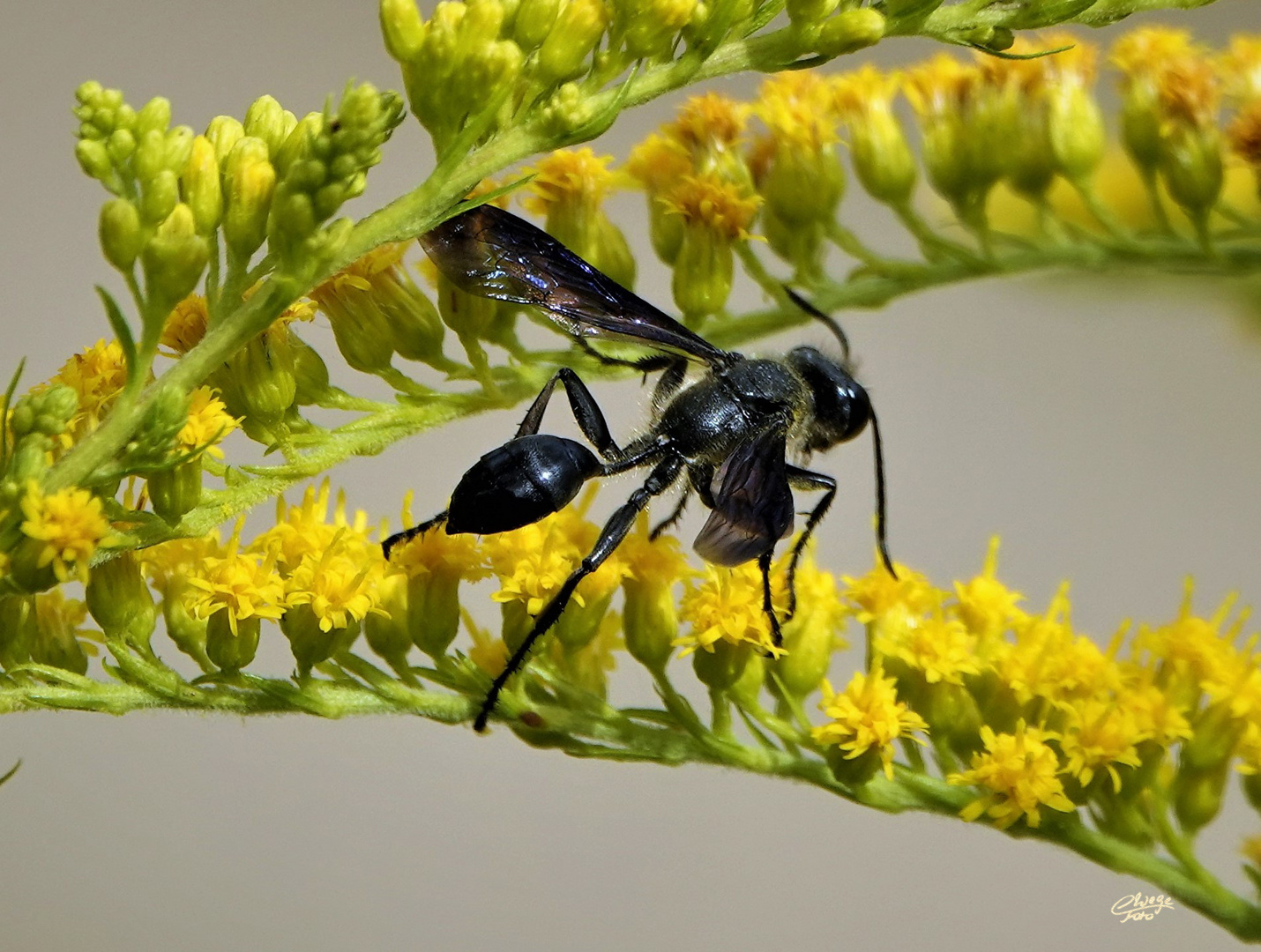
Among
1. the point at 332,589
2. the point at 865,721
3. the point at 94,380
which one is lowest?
the point at 865,721

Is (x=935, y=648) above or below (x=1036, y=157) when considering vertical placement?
below

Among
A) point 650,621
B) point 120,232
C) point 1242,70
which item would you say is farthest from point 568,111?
point 1242,70

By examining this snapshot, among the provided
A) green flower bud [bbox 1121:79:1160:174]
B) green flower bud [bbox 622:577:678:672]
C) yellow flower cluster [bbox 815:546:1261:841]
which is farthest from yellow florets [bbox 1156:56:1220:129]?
green flower bud [bbox 622:577:678:672]

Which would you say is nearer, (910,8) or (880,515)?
(910,8)

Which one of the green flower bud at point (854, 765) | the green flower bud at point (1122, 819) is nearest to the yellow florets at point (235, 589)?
the green flower bud at point (854, 765)

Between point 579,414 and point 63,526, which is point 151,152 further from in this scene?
point 579,414

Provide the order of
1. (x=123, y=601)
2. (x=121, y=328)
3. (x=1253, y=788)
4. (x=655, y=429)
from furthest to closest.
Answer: (x=655, y=429) < (x=1253, y=788) < (x=123, y=601) < (x=121, y=328)
